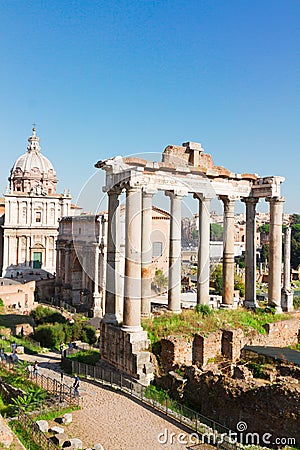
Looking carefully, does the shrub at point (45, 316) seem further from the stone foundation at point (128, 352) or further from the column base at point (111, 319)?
the stone foundation at point (128, 352)

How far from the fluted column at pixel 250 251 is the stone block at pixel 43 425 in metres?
11.3

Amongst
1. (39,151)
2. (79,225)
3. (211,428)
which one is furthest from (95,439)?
(39,151)

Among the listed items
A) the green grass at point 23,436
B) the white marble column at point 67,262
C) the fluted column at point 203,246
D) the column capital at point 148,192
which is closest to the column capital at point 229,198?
the fluted column at point 203,246

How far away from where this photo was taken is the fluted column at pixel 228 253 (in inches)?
774

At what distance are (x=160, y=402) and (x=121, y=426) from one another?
5.43 ft

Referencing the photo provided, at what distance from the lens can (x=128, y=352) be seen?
1467 centimetres

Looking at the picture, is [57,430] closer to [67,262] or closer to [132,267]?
[132,267]

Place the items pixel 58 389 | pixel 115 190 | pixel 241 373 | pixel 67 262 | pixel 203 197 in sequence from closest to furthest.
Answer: pixel 241 373 < pixel 58 389 < pixel 115 190 < pixel 203 197 < pixel 67 262

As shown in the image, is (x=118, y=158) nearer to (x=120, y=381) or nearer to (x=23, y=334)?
(x=120, y=381)

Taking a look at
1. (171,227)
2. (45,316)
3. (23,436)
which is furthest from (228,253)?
(45,316)

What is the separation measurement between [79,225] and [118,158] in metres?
26.7

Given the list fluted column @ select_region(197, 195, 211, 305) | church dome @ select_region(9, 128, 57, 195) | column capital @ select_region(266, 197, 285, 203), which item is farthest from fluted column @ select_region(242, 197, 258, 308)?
church dome @ select_region(9, 128, 57, 195)

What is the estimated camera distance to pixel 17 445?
32.1 feet

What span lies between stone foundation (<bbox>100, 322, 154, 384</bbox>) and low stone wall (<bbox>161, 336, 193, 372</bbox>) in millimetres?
524
